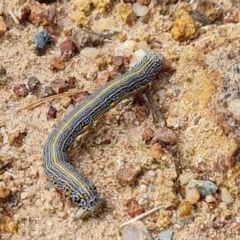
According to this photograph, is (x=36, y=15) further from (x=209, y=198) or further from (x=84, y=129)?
(x=209, y=198)

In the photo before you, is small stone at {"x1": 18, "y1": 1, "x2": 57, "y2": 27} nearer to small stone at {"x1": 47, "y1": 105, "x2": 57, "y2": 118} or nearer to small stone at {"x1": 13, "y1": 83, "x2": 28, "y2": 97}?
small stone at {"x1": 13, "y1": 83, "x2": 28, "y2": 97}

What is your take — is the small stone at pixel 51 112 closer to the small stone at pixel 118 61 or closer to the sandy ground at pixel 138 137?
the sandy ground at pixel 138 137

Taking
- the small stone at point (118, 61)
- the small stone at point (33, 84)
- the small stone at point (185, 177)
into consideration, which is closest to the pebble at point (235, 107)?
the small stone at point (185, 177)

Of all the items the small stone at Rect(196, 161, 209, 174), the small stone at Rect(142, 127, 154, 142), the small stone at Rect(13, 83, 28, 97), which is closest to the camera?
the small stone at Rect(196, 161, 209, 174)

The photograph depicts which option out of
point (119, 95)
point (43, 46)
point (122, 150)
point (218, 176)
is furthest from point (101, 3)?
point (218, 176)

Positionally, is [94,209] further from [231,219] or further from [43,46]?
[43,46]

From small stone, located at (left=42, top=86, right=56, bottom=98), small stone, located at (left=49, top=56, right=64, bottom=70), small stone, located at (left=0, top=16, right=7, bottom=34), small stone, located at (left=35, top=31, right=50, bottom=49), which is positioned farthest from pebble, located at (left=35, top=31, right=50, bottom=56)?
small stone, located at (left=42, top=86, right=56, bottom=98)
